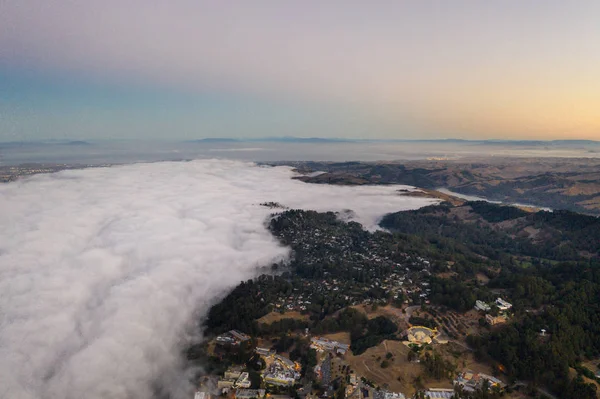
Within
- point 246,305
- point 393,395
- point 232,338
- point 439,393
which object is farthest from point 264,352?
point 439,393

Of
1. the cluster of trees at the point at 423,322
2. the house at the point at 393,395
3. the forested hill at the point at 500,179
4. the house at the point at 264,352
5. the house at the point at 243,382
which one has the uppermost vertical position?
the forested hill at the point at 500,179

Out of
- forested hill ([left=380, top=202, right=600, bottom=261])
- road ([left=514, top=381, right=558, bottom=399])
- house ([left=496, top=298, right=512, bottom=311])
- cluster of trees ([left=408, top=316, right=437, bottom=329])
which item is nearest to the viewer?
road ([left=514, top=381, right=558, bottom=399])

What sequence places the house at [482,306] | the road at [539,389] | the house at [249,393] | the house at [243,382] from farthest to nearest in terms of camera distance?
the house at [482,306]
the house at [243,382]
the road at [539,389]
the house at [249,393]

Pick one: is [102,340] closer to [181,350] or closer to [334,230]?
[181,350]

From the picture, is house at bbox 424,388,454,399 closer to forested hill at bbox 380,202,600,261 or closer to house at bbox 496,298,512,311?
house at bbox 496,298,512,311

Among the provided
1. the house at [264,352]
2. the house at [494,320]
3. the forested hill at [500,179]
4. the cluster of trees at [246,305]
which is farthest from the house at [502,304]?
the forested hill at [500,179]

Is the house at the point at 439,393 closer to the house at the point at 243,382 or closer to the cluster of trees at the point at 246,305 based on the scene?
the house at the point at 243,382

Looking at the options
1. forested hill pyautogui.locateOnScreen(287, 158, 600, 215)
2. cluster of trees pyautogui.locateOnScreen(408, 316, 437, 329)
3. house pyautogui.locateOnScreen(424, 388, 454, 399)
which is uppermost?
forested hill pyautogui.locateOnScreen(287, 158, 600, 215)

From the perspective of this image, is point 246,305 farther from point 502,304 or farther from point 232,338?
point 502,304

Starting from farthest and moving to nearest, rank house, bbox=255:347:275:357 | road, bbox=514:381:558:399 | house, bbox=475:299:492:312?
house, bbox=475:299:492:312 < house, bbox=255:347:275:357 < road, bbox=514:381:558:399

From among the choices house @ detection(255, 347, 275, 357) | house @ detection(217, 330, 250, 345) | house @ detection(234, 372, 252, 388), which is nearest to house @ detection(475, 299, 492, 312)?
house @ detection(255, 347, 275, 357)
